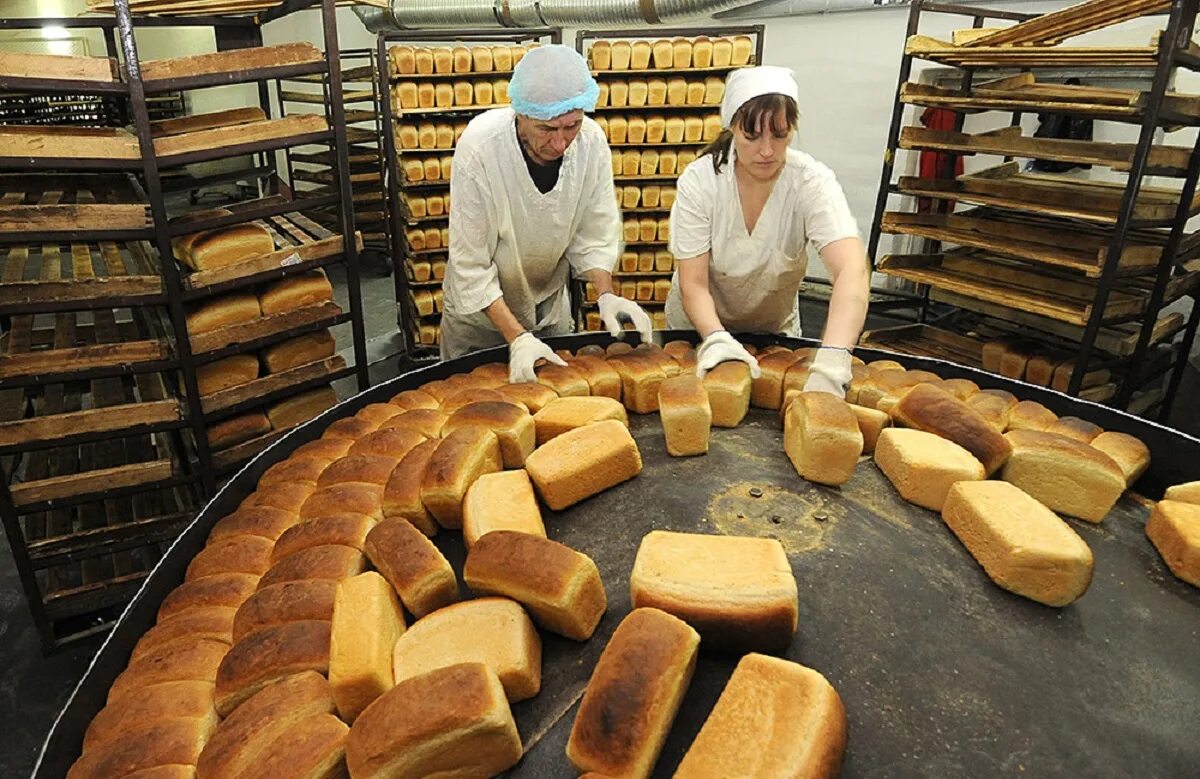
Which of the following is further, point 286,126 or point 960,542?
point 286,126

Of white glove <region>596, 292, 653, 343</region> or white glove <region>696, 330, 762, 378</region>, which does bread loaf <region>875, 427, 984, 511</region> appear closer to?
white glove <region>696, 330, 762, 378</region>

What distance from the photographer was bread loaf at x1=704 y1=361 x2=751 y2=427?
166 centimetres

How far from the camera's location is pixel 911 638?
1.07 meters

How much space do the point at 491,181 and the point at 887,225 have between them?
269cm

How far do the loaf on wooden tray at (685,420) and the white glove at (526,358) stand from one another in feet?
1.42

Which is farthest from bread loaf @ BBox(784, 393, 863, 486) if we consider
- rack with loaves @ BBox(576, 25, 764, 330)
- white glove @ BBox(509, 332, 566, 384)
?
rack with loaves @ BBox(576, 25, 764, 330)

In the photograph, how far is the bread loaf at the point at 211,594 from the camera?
124 cm

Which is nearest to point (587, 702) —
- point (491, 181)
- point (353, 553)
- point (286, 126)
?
point (353, 553)

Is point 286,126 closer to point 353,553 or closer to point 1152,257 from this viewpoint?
point 353,553

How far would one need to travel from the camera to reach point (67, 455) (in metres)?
3.09

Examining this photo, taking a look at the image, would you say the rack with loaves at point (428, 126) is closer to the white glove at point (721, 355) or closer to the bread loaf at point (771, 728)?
the white glove at point (721, 355)

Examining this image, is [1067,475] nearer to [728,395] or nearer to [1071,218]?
[728,395]

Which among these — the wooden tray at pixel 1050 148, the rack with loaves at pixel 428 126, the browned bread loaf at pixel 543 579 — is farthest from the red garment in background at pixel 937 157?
the browned bread loaf at pixel 543 579

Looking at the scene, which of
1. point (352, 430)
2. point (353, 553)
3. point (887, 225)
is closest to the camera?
point (353, 553)
